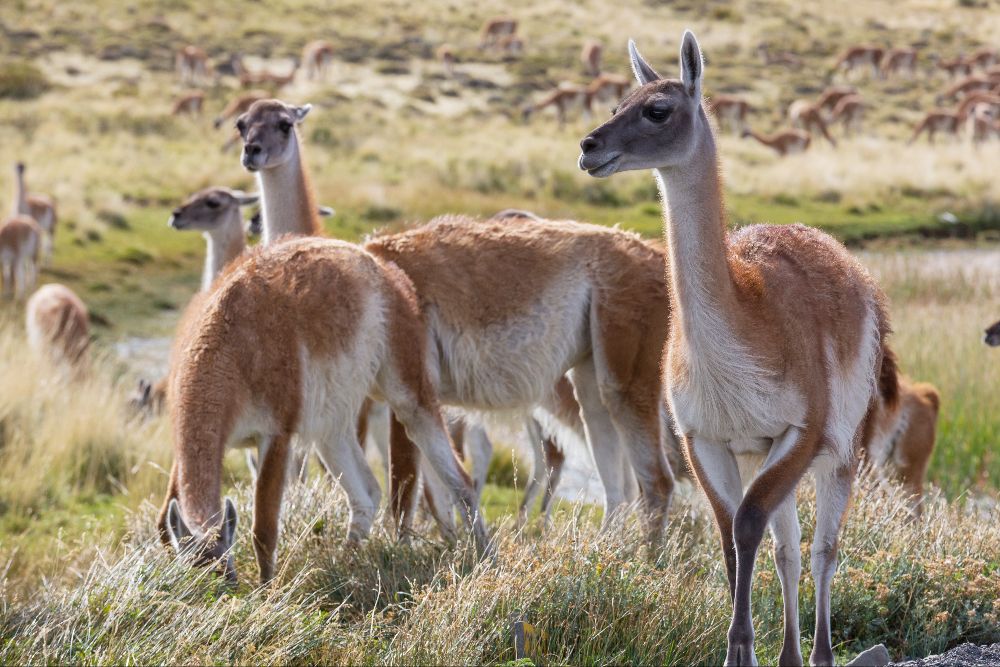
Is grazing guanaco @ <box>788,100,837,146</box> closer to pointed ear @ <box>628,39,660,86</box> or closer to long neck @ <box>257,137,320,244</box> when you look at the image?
long neck @ <box>257,137,320,244</box>

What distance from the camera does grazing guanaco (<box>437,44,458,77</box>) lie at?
4659 cm

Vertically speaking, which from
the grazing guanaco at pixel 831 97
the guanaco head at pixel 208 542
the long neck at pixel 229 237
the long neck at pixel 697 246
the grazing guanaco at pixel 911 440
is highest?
the long neck at pixel 697 246

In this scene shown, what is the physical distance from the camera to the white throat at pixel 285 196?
7.34 m

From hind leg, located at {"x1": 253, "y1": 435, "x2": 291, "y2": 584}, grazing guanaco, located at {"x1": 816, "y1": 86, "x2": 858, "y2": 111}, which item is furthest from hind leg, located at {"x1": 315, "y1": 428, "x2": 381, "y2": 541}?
grazing guanaco, located at {"x1": 816, "y1": 86, "x2": 858, "y2": 111}

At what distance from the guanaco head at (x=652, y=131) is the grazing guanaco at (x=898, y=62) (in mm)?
49524

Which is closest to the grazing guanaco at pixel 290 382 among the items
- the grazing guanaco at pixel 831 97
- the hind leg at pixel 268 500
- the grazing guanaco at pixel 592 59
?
the hind leg at pixel 268 500

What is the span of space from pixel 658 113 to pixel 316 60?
40733mm

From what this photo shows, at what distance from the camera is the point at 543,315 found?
6.31 metres

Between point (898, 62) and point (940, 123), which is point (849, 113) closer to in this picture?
point (940, 123)

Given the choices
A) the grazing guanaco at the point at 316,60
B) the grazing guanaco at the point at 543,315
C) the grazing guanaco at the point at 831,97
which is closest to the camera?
the grazing guanaco at the point at 543,315

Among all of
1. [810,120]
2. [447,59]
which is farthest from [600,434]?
[447,59]

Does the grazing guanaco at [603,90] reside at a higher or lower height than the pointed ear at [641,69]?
lower

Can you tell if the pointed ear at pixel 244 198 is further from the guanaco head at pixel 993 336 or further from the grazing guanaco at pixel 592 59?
the grazing guanaco at pixel 592 59

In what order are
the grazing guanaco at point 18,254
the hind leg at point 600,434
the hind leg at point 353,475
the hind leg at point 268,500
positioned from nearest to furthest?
the hind leg at point 268,500 < the hind leg at point 353,475 < the hind leg at point 600,434 < the grazing guanaco at point 18,254
